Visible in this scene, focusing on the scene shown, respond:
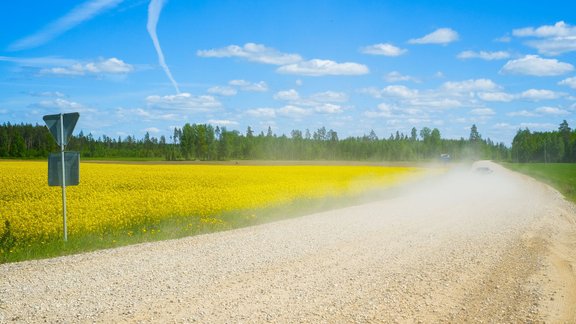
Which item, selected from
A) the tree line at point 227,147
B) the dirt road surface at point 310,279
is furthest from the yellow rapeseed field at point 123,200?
the tree line at point 227,147

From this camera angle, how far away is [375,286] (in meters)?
8.46

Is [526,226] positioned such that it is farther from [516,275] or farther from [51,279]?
[51,279]

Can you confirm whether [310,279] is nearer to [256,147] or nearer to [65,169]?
[65,169]

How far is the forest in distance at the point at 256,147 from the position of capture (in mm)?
93106

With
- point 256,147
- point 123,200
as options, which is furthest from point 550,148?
point 123,200

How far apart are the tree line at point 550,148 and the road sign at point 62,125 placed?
5881 inches

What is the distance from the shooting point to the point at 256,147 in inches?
5359

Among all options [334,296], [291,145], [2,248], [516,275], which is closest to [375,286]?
[334,296]

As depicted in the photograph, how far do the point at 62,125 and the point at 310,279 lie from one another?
7.91 m

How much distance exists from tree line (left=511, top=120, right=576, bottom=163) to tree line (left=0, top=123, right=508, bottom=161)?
75.5ft

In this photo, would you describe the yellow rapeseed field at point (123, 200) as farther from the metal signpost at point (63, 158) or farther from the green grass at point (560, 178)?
the green grass at point (560, 178)

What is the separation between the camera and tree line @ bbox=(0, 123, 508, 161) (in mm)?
92375

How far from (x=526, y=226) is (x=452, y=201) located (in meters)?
8.18

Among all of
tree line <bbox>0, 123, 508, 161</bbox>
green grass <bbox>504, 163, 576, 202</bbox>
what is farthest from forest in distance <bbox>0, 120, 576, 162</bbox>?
green grass <bbox>504, 163, 576, 202</bbox>
